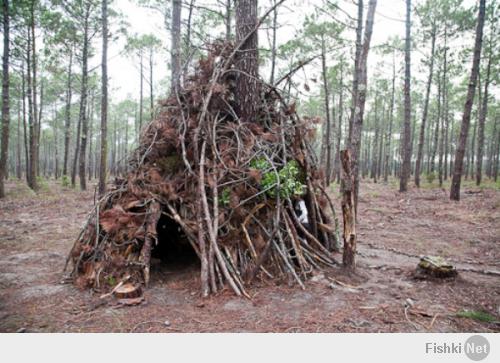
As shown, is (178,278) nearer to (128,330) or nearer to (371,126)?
(128,330)

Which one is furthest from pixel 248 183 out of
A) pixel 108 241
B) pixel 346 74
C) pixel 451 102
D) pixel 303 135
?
pixel 451 102

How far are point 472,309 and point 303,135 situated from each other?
11.3ft

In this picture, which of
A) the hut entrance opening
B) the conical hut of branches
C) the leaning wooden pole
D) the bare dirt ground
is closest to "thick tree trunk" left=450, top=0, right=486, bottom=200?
the bare dirt ground

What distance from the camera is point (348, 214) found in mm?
4250

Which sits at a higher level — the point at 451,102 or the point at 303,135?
the point at 451,102

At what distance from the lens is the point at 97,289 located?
3818 mm

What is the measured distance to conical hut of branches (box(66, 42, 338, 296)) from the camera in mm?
4023

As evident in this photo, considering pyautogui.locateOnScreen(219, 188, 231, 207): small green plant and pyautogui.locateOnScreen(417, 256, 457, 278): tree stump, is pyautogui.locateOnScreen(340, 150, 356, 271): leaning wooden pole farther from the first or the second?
pyautogui.locateOnScreen(219, 188, 231, 207): small green plant

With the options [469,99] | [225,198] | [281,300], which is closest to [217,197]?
[225,198]

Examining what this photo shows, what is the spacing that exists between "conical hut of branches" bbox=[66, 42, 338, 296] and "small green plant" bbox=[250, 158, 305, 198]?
19mm

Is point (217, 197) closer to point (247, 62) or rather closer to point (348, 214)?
point (348, 214)

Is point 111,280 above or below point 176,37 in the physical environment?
below
